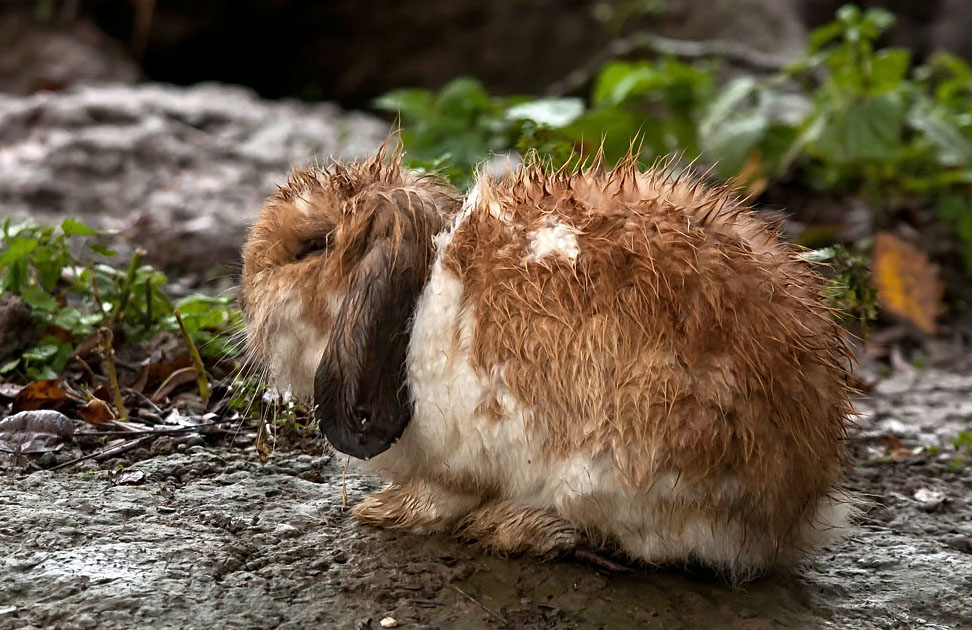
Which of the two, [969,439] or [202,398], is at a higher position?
[969,439]

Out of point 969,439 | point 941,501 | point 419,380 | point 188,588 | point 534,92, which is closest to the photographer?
point 188,588

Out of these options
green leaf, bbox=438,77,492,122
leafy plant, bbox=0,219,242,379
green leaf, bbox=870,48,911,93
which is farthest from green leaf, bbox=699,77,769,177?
leafy plant, bbox=0,219,242,379

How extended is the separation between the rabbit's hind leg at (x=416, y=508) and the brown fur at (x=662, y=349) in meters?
0.40

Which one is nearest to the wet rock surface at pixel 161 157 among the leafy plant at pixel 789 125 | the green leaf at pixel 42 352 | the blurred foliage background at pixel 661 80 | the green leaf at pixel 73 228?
the blurred foliage background at pixel 661 80

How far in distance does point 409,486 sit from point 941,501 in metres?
1.96

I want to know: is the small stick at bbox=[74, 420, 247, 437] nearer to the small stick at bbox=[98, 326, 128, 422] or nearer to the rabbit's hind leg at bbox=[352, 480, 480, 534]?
the small stick at bbox=[98, 326, 128, 422]

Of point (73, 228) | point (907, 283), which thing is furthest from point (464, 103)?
point (907, 283)

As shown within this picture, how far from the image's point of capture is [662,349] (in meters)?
2.72

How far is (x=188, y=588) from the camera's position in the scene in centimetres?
268

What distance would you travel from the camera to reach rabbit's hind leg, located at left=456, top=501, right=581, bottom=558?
2912 millimetres

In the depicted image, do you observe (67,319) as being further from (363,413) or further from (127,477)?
(363,413)

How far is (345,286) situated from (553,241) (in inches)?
23.1

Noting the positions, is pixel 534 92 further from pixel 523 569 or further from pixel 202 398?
pixel 523 569

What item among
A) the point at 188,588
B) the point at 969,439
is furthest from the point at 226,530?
the point at 969,439
